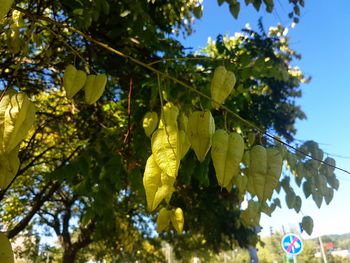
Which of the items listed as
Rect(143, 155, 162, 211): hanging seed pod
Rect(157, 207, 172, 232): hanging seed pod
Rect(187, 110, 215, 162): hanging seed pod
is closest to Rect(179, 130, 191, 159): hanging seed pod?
Rect(187, 110, 215, 162): hanging seed pod

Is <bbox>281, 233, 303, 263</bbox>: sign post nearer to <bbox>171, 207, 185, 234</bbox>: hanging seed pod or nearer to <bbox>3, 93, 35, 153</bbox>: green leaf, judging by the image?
<bbox>171, 207, 185, 234</bbox>: hanging seed pod

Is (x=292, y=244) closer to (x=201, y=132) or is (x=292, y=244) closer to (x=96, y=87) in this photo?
(x=96, y=87)

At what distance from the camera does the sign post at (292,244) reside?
10.3 meters

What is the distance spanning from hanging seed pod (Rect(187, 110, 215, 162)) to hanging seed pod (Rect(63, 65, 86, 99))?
45 cm

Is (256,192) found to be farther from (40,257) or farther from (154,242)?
(154,242)

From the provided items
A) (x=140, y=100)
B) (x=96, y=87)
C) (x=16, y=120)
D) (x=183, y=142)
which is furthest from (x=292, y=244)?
(x=16, y=120)

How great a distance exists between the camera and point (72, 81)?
1306 millimetres

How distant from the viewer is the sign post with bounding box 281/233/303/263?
10.3 m

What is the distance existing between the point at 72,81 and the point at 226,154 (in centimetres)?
61

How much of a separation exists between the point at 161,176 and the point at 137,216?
12034 mm

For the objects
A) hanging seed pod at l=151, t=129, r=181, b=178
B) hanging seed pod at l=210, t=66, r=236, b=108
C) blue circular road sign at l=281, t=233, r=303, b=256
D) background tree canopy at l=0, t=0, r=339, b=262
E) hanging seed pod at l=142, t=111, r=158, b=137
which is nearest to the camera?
hanging seed pod at l=151, t=129, r=181, b=178

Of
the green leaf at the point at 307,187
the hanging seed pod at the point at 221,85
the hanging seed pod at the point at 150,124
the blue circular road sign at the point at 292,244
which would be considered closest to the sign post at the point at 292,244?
the blue circular road sign at the point at 292,244

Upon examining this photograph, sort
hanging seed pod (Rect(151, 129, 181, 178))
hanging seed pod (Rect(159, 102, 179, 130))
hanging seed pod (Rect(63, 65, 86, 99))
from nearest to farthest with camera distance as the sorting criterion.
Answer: hanging seed pod (Rect(151, 129, 181, 178)) → hanging seed pod (Rect(159, 102, 179, 130)) → hanging seed pod (Rect(63, 65, 86, 99))

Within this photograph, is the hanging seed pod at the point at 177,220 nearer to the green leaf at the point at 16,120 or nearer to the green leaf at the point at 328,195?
the green leaf at the point at 328,195
